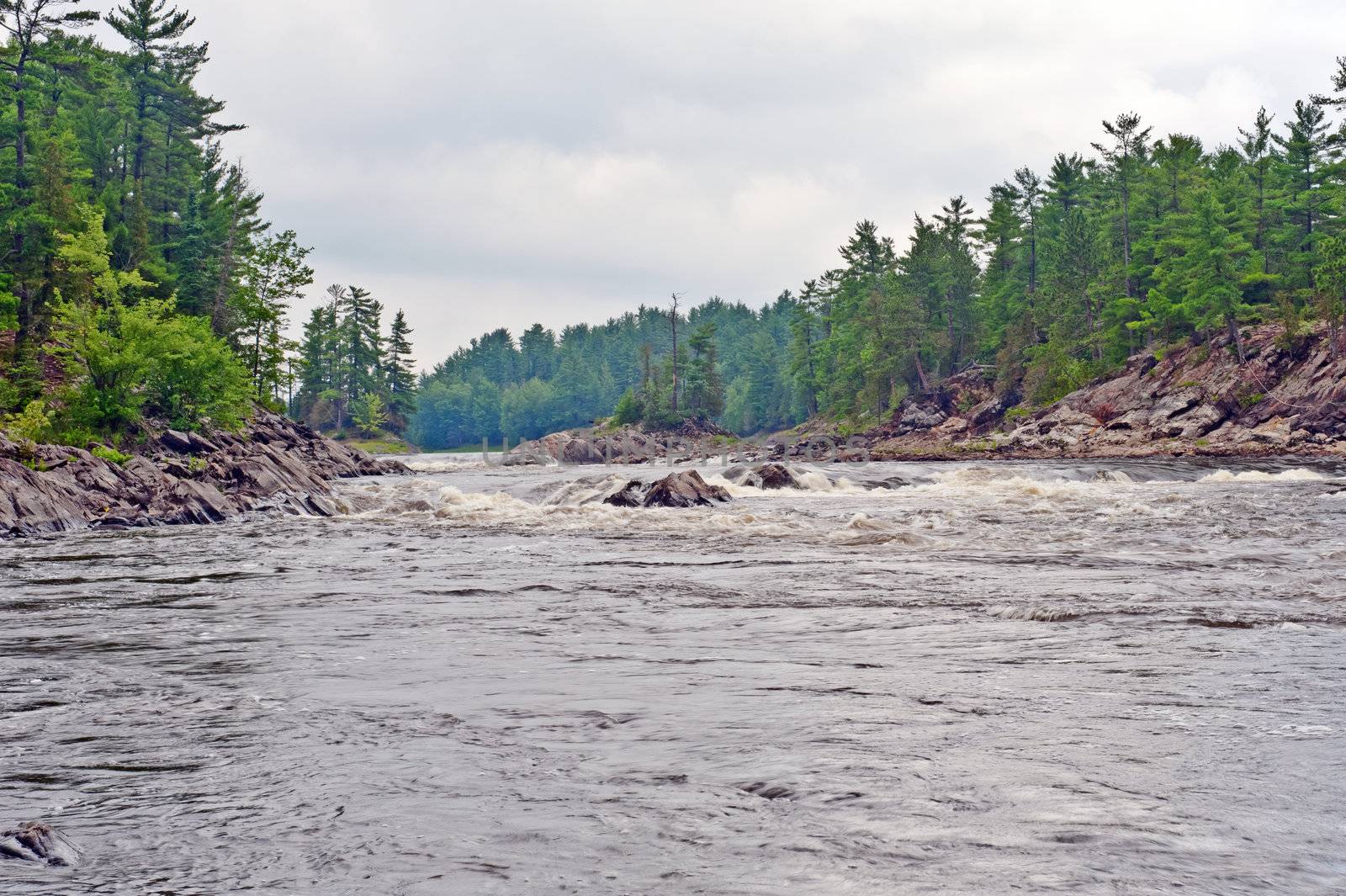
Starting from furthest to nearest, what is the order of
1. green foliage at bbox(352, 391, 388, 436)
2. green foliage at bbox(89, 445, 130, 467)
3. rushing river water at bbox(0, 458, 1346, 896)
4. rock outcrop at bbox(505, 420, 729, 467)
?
green foliage at bbox(352, 391, 388, 436), rock outcrop at bbox(505, 420, 729, 467), green foliage at bbox(89, 445, 130, 467), rushing river water at bbox(0, 458, 1346, 896)

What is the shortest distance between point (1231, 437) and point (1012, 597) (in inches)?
1961

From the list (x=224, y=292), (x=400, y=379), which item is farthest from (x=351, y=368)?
(x=224, y=292)

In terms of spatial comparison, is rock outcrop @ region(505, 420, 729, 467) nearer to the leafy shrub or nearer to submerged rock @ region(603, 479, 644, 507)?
the leafy shrub

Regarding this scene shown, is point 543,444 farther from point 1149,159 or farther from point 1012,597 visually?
point 1012,597

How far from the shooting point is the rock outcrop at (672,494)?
1190 inches

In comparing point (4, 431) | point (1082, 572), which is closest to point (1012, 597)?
point (1082, 572)

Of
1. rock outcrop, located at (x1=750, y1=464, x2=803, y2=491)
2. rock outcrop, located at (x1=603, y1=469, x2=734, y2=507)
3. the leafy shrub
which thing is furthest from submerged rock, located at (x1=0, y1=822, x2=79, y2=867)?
the leafy shrub

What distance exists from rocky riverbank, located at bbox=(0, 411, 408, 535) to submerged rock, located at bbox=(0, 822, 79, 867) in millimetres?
21654

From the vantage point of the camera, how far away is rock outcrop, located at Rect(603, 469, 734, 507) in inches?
1190

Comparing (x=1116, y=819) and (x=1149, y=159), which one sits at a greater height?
(x=1149, y=159)

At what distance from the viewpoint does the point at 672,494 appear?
30375 millimetres

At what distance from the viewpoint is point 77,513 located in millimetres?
25641

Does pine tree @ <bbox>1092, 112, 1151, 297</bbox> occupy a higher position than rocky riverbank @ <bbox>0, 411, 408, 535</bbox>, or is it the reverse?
pine tree @ <bbox>1092, 112, 1151, 297</bbox>

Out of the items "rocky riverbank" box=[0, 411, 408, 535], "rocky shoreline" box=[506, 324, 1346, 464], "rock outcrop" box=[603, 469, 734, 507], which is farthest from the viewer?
"rocky shoreline" box=[506, 324, 1346, 464]
